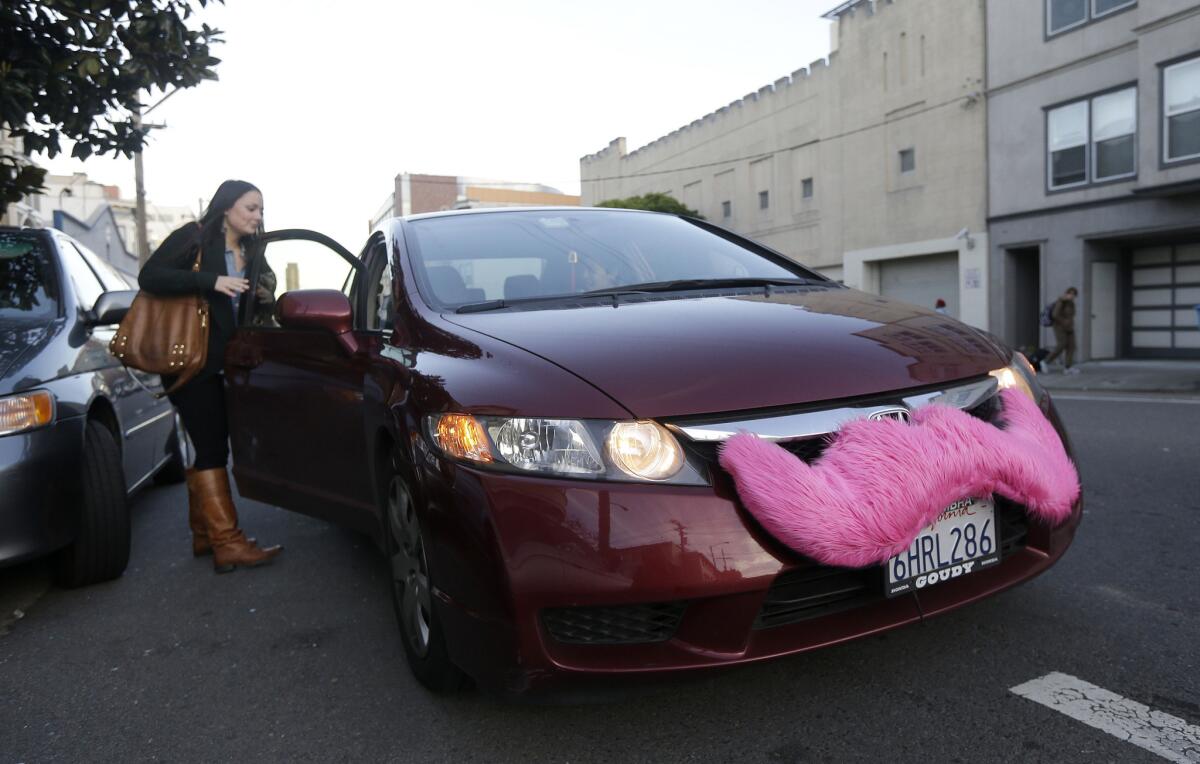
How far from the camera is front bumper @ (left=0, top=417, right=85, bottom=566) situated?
329cm

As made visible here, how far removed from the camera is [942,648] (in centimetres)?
267

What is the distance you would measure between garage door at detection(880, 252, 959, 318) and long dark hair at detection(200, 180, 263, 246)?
19321mm

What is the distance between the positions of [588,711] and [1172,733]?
137cm

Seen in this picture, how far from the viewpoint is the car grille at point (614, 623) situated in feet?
6.47

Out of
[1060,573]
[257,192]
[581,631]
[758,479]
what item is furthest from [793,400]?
[257,192]

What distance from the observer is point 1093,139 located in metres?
18.0

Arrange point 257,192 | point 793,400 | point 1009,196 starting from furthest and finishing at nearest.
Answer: point 1009,196
point 257,192
point 793,400

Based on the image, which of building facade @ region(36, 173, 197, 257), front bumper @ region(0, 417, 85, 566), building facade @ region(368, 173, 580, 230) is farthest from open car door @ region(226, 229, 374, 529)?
building facade @ region(368, 173, 580, 230)

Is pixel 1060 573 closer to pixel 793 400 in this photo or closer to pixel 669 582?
pixel 793 400

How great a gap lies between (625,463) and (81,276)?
3875mm

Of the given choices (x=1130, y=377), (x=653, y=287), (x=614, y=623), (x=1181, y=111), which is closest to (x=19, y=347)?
(x=653, y=287)

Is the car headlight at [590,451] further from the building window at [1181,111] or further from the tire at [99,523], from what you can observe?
the building window at [1181,111]

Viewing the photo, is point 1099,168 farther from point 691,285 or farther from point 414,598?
point 414,598

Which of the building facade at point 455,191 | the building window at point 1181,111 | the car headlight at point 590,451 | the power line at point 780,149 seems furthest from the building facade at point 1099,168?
the building facade at point 455,191
